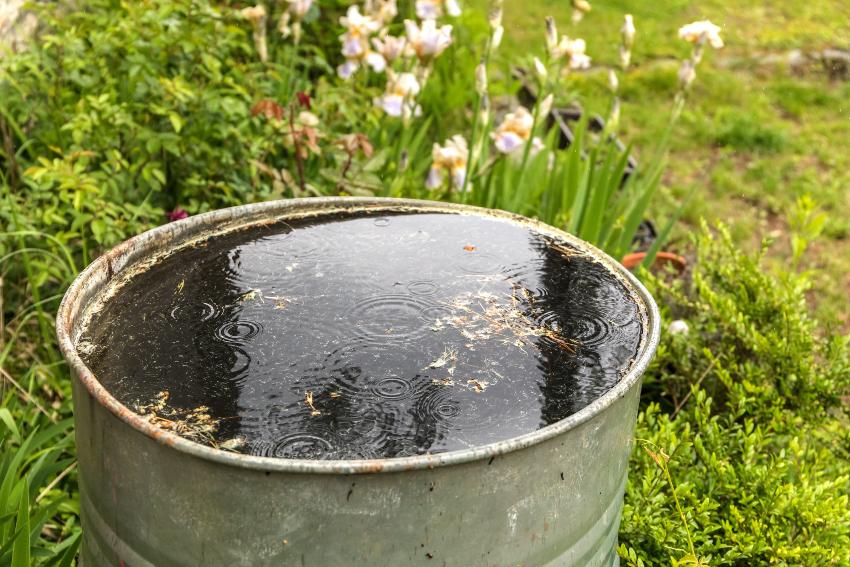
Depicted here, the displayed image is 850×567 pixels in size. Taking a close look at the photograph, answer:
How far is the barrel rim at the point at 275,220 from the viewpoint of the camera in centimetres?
102

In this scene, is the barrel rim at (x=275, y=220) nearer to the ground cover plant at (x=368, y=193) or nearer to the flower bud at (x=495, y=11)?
the ground cover plant at (x=368, y=193)

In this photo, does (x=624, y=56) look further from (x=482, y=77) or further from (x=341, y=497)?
(x=341, y=497)

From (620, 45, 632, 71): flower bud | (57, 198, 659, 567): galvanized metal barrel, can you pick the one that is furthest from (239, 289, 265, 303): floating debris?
(620, 45, 632, 71): flower bud

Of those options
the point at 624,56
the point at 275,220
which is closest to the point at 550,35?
the point at 624,56

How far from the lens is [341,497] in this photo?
1.05 meters

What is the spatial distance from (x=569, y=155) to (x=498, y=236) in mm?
1294

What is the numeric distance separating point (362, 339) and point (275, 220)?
0.53 m

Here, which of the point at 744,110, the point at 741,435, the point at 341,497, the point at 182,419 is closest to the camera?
the point at 341,497

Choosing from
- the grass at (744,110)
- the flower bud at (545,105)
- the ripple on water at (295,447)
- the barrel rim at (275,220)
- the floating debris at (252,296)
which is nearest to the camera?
the barrel rim at (275,220)

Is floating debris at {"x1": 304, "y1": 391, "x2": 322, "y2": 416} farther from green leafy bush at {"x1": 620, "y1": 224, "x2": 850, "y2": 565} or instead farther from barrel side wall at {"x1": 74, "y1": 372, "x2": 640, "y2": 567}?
green leafy bush at {"x1": 620, "y1": 224, "x2": 850, "y2": 565}

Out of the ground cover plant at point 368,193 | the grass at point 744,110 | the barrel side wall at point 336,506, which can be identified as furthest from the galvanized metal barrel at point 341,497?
the grass at point 744,110

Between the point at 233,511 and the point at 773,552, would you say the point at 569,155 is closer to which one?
the point at 773,552

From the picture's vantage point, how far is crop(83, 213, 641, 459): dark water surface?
1.20m

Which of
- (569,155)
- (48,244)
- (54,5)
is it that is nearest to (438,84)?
(569,155)
